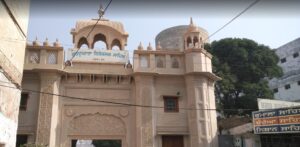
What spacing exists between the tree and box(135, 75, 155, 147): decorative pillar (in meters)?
10.3

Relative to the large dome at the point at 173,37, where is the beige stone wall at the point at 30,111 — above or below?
below

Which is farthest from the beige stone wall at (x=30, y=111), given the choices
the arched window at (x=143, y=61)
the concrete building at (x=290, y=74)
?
the concrete building at (x=290, y=74)

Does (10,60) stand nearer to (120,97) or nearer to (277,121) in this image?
(120,97)

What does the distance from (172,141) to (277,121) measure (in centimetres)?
510

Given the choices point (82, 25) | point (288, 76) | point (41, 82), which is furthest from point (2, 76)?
point (288, 76)

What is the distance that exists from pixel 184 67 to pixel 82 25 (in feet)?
20.9

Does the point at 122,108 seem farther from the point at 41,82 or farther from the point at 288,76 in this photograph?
the point at 288,76

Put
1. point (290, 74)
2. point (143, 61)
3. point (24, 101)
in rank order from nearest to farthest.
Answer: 1. point (24, 101)
2. point (143, 61)
3. point (290, 74)

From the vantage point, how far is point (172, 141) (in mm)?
15875

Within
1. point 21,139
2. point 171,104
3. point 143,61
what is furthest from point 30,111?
point 171,104

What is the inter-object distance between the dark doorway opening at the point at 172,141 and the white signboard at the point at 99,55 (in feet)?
15.1

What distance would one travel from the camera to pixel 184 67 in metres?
16.9

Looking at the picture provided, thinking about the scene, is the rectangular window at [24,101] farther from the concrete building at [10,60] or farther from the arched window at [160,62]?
the arched window at [160,62]

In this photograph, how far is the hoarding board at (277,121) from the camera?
13.6 m
